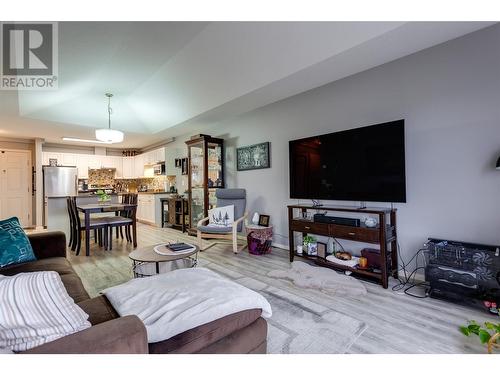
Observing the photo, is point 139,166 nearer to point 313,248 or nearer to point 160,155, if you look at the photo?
point 160,155

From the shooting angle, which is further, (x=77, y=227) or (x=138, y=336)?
(x=77, y=227)

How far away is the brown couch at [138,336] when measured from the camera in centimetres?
81

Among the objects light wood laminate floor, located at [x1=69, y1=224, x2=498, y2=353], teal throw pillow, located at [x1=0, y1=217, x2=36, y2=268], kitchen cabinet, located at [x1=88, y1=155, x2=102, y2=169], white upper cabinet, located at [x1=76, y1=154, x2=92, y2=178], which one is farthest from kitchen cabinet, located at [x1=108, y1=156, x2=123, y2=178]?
teal throw pillow, located at [x1=0, y1=217, x2=36, y2=268]

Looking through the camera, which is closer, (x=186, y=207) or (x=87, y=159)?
(x=186, y=207)

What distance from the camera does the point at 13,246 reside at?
2.01 m

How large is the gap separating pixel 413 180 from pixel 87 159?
8525mm

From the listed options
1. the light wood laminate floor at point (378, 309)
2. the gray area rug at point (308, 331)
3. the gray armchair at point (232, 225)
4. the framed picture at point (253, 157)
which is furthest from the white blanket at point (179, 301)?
the framed picture at point (253, 157)

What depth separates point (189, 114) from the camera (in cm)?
460

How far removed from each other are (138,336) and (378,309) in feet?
6.76

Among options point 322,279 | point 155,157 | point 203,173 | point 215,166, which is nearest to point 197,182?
point 203,173

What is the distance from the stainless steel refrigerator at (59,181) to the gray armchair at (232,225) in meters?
4.88

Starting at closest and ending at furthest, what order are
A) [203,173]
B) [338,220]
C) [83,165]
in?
[338,220] → [203,173] → [83,165]

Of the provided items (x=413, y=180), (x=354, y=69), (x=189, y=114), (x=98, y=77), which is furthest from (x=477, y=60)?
(x=98, y=77)
